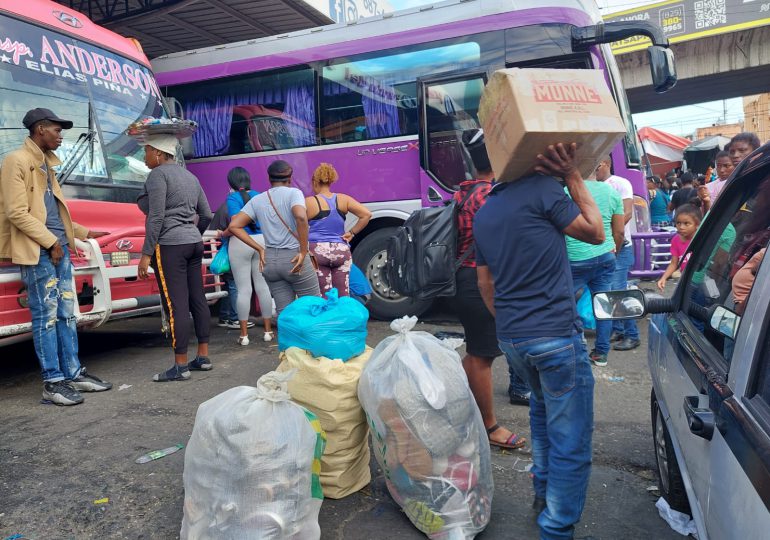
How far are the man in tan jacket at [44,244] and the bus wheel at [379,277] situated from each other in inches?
131

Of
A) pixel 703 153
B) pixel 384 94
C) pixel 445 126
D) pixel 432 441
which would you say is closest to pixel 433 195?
pixel 445 126

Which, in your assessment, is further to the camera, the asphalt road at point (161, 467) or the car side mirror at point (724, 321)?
the asphalt road at point (161, 467)

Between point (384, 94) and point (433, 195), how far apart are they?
4.39 ft

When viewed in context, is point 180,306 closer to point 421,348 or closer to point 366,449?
point 366,449

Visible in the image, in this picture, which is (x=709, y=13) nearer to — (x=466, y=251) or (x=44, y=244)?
(x=466, y=251)

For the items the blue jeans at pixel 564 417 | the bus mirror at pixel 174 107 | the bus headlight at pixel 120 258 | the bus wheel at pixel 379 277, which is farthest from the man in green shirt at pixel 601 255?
the bus mirror at pixel 174 107

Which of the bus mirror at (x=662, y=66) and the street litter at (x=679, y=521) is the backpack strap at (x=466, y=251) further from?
the bus mirror at (x=662, y=66)

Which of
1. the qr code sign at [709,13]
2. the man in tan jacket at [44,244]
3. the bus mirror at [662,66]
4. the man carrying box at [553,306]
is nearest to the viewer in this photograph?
the man carrying box at [553,306]

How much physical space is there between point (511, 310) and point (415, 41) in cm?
537

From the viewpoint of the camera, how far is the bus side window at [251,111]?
7473mm

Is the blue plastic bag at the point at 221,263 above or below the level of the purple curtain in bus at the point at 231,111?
below

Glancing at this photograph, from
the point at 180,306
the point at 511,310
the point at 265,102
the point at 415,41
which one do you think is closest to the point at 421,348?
the point at 511,310

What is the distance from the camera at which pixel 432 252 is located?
11.1 ft

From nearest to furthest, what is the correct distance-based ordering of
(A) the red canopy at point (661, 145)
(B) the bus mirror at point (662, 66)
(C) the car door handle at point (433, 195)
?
(B) the bus mirror at point (662, 66)
(C) the car door handle at point (433, 195)
(A) the red canopy at point (661, 145)
